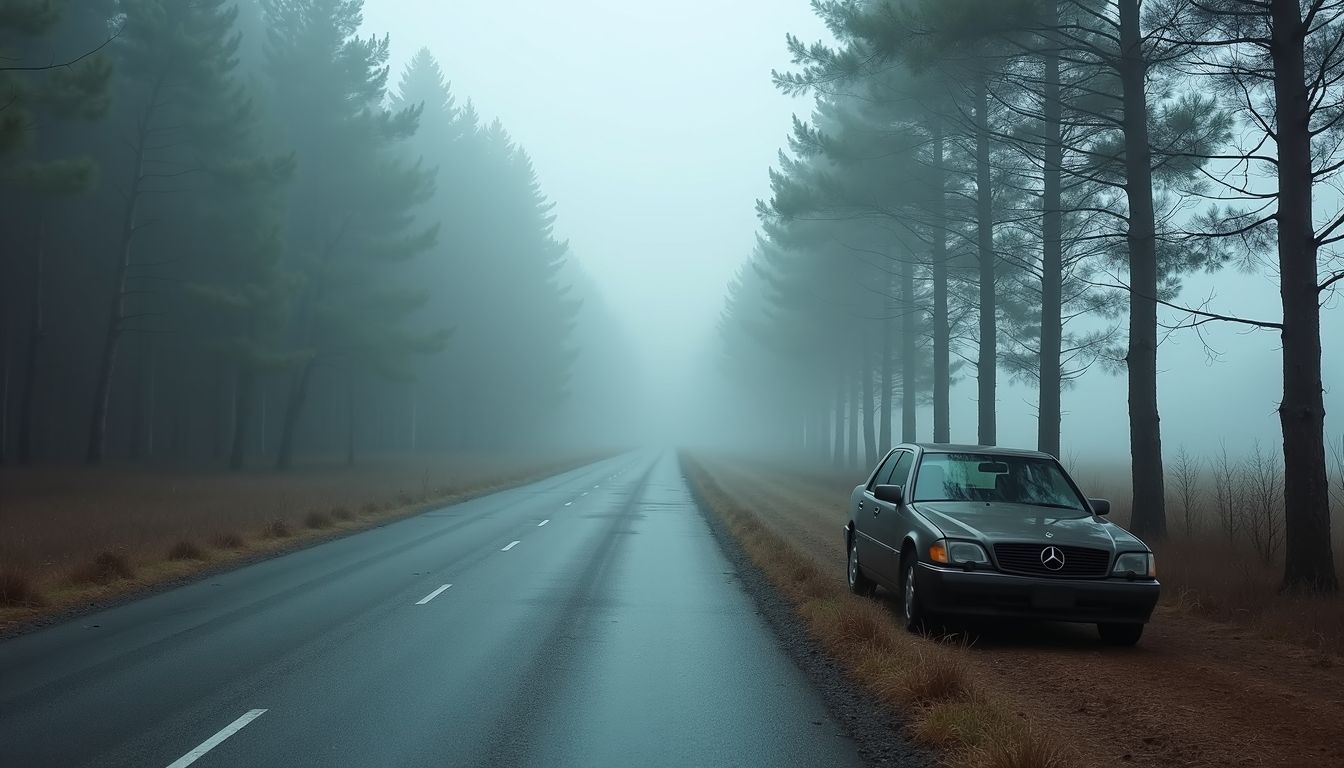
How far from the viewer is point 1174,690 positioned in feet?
26.2

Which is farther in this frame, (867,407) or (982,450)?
(867,407)

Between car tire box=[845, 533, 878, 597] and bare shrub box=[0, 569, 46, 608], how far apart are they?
366 inches

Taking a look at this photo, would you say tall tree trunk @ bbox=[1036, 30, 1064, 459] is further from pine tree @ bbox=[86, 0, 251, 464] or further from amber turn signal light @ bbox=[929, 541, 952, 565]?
pine tree @ bbox=[86, 0, 251, 464]

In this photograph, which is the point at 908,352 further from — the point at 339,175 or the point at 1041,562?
the point at 1041,562

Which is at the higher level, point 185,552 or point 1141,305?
point 1141,305

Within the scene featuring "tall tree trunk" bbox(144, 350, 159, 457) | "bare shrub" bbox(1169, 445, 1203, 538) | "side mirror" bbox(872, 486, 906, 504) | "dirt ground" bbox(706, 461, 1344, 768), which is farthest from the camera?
"tall tree trunk" bbox(144, 350, 159, 457)

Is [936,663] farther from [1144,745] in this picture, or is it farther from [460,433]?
[460,433]

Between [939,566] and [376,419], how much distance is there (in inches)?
2672

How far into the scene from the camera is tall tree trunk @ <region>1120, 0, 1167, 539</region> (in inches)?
645

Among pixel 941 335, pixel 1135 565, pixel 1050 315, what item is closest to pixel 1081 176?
pixel 1050 315

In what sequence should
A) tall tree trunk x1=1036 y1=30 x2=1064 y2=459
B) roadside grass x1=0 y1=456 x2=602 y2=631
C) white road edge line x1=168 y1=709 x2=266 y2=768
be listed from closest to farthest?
white road edge line x1=168 y1=709 x2=266 y2=768 < roadside grass x1=0 y1=456 x2=602 y2=631 < tall tree trunk x1=1036 y1=30 x2=1064 y2=459

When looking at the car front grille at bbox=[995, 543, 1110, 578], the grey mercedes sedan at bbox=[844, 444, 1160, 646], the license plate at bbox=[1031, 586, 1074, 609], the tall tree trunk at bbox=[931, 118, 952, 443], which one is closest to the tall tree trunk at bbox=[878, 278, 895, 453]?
the tall tree trunk at bbox=[931, 118, 952, 443]

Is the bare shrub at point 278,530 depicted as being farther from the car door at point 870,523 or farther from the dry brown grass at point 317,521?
the car door at point 870,523

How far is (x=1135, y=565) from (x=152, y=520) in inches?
720
